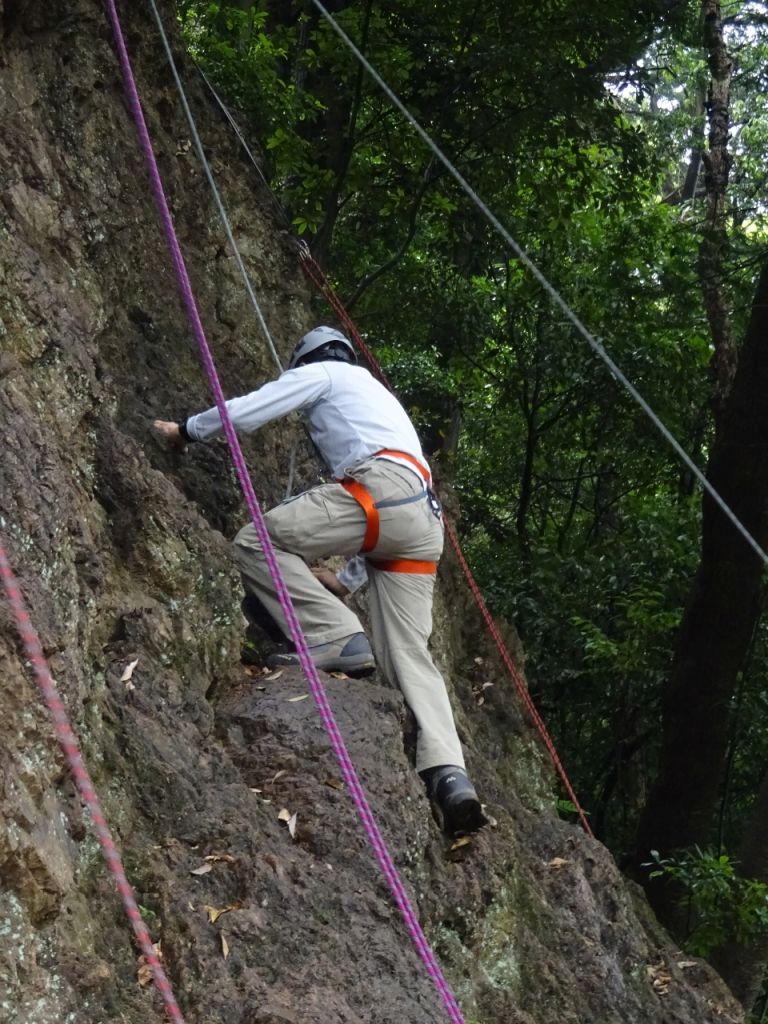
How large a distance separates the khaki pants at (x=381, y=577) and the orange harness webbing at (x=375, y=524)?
22 millimetres

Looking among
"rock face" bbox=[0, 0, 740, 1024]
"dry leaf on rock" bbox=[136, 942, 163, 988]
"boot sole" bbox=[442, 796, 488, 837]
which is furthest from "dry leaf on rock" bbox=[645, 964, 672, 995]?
"dry leaf on rock" bbox=[136, 942, 163, 988]

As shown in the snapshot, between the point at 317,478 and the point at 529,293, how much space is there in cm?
584

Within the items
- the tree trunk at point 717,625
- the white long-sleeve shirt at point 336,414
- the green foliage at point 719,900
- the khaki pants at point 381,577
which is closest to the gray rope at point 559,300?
the white long-sleeve shirt at point 336,414

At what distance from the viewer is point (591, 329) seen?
1267 centimetres

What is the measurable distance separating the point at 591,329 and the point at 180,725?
8.86 m

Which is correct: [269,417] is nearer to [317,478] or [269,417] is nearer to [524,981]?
[317,478]

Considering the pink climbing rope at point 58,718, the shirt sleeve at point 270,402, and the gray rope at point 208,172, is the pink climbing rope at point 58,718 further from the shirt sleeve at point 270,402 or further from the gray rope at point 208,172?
the gray rope at point 208,172

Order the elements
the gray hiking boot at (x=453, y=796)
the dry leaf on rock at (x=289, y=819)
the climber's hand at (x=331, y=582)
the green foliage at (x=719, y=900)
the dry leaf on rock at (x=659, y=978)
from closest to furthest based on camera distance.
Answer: the dry leaf on rock at (x=289, y=819)
the gray hiking boot at (x=453, y=796)
the climber's hand at (x=331, y=582)
the dry leaf on rock at (x=659, y=978)
the green foliage at (x=719, y=900)

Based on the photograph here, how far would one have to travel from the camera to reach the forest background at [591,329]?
9.34m

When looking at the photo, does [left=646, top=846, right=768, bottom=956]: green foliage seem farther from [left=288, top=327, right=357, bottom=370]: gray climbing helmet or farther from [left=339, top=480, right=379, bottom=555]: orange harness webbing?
[left=288, top=327, right=357, bottom=370]: gray climbing helmet

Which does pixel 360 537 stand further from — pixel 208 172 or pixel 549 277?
pixel 549 277

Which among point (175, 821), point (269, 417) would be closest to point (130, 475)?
point (269, 417)

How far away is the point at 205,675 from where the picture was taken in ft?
16.9

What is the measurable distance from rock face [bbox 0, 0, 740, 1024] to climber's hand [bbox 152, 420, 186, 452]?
91 mm
